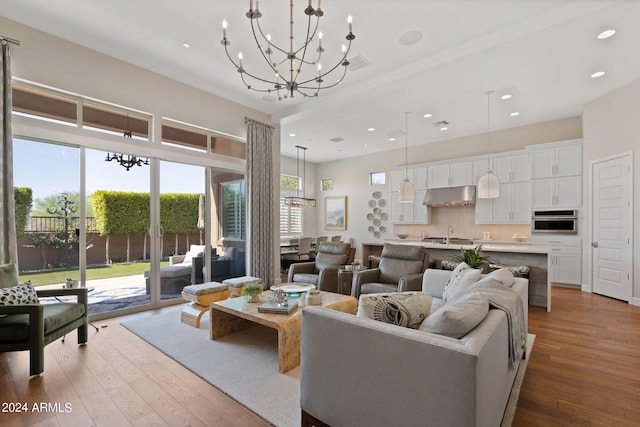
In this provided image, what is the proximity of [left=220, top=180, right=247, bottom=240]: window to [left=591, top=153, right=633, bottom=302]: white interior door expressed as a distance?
6.41 meters

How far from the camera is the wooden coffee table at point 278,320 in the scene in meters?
2.57

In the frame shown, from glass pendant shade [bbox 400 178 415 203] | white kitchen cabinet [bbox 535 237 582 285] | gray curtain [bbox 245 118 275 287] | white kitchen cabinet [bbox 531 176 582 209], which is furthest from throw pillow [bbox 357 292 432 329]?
white kitchen cabinet [bbox 531 176 582 209]

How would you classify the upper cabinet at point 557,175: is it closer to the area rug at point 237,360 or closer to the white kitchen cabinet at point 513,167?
the white kitchen cabinet at point 513,167

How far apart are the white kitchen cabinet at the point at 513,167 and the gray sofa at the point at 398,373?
5.82 m

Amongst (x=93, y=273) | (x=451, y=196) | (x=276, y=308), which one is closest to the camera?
(x=276, y=308)

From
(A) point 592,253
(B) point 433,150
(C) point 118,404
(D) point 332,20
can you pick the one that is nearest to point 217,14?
(D) point 332,20

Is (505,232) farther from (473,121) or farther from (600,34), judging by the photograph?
(600,34)

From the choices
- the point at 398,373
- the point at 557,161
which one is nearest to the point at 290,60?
the point at 398,373

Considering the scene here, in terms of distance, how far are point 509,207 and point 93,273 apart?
7.82 metres

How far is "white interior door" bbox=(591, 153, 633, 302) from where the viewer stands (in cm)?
474

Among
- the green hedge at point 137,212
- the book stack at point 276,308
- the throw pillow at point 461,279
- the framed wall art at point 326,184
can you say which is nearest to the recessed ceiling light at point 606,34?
the throw pillow at point 461,279

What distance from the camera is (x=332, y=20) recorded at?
3250 mm

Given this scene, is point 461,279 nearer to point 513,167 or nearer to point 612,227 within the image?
point 612,227

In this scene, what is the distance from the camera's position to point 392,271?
14.4 feet
